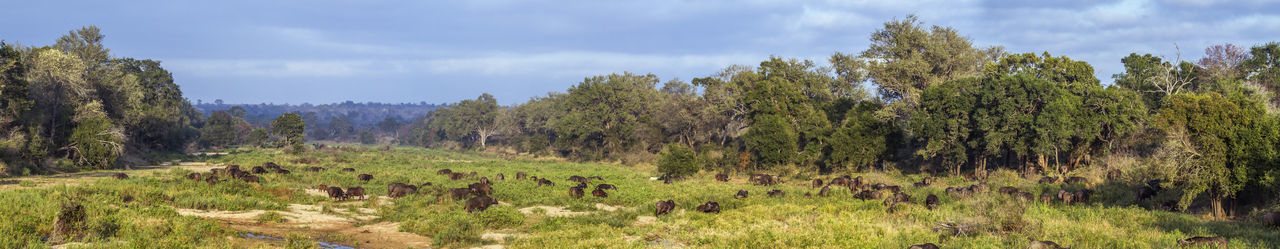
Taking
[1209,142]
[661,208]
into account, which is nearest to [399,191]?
[661,208]

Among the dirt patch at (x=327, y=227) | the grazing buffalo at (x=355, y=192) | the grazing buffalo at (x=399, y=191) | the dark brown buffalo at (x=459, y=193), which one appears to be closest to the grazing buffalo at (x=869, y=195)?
the dark brown buffalo at (x=459, y=193)

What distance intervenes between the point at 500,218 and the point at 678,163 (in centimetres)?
2082

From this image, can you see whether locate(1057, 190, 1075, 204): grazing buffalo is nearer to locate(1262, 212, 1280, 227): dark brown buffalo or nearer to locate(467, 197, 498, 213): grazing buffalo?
locate(1262, 212, 1280, 227): dark brown buffalo

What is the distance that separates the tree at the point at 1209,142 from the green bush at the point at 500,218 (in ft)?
60.5

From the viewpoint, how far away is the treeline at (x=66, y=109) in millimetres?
33312

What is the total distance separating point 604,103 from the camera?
7056 centimetres

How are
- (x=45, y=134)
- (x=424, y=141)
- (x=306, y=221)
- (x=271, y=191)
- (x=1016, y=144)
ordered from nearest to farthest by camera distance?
(x=306, y=221) → (x=271, y=191) → (x=1016, y=144) → (x=45, y=134) → (x=424, y=141)

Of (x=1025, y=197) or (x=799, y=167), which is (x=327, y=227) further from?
(x=799, y=167)

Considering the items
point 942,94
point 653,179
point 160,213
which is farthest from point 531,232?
point 942,94

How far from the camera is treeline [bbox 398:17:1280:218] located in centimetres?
1814

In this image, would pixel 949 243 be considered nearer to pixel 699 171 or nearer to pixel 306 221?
pixel 306 221

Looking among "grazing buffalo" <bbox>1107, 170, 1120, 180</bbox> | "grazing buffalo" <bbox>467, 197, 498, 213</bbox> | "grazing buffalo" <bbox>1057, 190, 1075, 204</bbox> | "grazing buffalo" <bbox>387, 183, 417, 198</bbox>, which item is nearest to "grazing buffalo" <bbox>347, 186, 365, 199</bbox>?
"grazing buffalo" <bbox>387, 183, 417, 198</bbox>

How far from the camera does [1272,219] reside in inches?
634

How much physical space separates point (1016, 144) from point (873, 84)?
16763 millimetres
